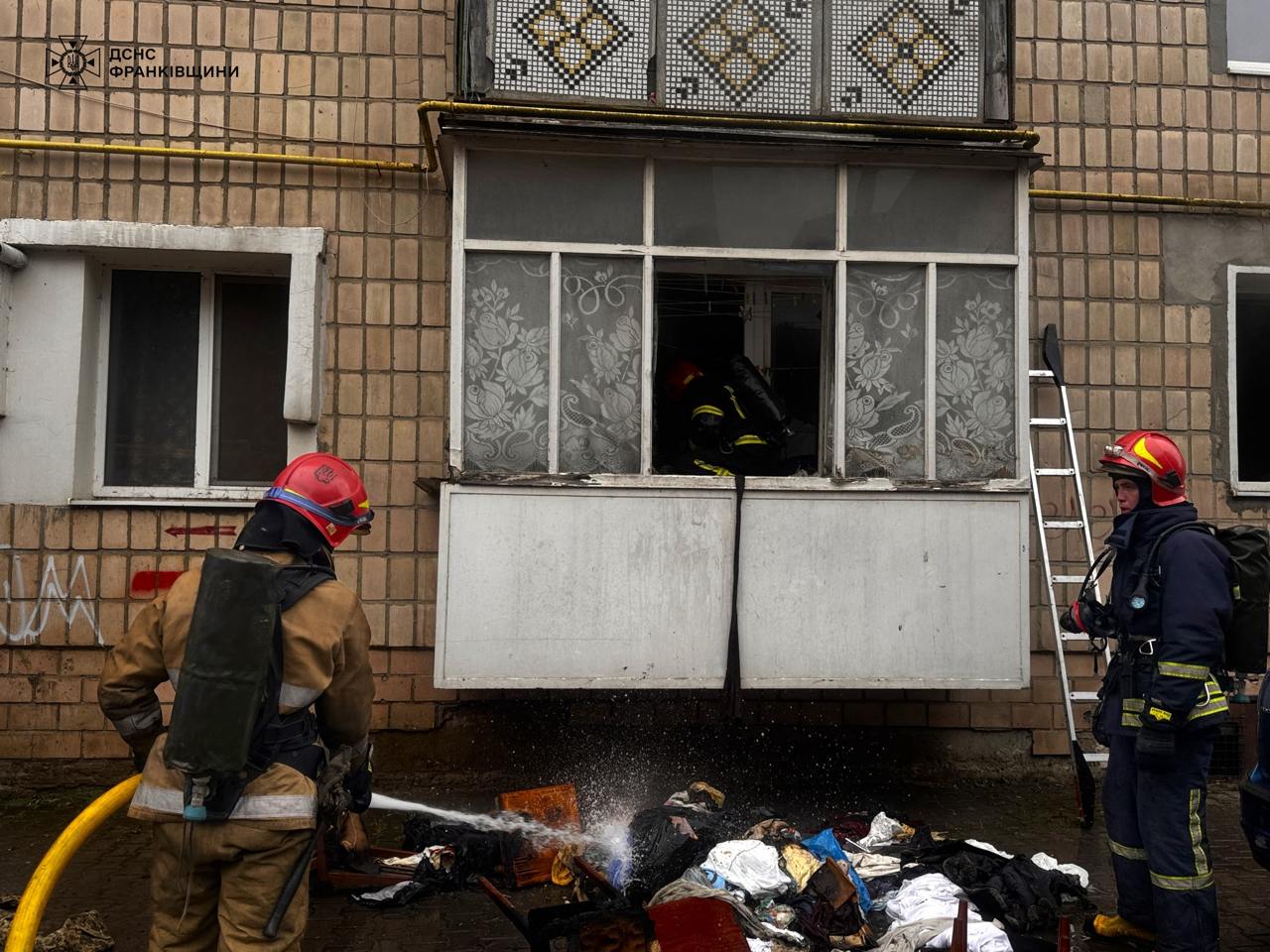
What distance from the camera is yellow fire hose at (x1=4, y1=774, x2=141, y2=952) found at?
10.3 feet

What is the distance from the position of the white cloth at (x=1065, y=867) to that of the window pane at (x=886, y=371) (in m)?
2.11

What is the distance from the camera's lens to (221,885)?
3.19 meters

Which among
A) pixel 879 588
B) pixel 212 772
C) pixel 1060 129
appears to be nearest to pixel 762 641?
pixel 879 588

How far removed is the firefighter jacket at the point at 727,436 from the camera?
6.29 meters

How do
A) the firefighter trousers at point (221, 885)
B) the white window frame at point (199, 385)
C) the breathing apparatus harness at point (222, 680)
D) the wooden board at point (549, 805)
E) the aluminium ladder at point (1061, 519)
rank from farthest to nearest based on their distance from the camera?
the white window frame at point (199, 385) → the aluminium ladder at point (1061, 519) → the wooden board at point (549, 805) → the firefighter trousers at point (221, 885) → the breathing apparatus harness at point (222, 680)

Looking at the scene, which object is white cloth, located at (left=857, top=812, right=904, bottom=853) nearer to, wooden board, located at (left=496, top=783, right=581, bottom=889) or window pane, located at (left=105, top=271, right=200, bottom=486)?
wooden board, located at (left=496, top=783, right=581, bottom=889)

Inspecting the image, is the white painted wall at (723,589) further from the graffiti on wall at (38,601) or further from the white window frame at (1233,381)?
the graffiti on wall at (38,601)

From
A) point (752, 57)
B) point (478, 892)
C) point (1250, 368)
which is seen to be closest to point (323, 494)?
point (478, 892)

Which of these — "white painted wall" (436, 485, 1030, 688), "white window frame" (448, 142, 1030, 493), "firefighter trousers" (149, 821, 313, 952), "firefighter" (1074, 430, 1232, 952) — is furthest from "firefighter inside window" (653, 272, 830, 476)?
"firefighter trousers" (149, 821, 313, 952)

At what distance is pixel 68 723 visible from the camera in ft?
21.3

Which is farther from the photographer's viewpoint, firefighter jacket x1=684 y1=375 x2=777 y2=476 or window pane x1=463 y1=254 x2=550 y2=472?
firefighter jacket x1=684 y1=375 x2=777 y2=476

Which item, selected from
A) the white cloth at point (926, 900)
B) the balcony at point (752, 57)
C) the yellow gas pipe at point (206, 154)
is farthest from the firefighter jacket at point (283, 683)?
the yellow gas pipe at point (206, 154)

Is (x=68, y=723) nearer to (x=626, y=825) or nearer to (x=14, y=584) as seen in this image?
(x=14, y=584)

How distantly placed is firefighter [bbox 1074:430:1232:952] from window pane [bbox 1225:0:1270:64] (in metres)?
4.36
